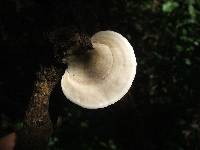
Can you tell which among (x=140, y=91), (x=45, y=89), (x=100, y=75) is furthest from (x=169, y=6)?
(x=45, y=89)

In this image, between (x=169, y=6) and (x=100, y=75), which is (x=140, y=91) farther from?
(x=100, y=75)

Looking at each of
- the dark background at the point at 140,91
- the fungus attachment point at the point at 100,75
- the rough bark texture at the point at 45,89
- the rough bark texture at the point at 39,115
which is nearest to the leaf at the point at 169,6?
the dark background at the point at 140,91

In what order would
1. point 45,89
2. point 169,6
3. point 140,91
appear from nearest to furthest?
point 45,89 → point 140,91 → point 169,6

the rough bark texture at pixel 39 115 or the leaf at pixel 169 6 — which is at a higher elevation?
the leaf at pixel 169 6

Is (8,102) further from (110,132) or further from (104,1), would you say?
(104,1)

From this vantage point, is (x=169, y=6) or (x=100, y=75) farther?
(x=169, y=6)

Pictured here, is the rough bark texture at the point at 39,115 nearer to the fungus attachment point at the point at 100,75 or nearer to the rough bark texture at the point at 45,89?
the rough bark texture at the point at 45,89

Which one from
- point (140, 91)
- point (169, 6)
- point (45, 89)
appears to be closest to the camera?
point (45, 89)
